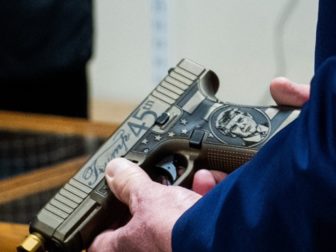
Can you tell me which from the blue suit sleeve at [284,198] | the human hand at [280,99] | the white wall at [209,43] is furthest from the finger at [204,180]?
the white wall at [209,43]

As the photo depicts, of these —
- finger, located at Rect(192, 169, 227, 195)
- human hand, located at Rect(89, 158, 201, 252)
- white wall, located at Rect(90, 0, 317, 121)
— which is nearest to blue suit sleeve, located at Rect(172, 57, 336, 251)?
human hand, located at Rect(89, 158, 201, 252)

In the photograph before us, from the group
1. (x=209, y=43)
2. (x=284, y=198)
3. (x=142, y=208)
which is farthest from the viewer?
(x=209, y=43)

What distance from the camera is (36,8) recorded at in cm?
113

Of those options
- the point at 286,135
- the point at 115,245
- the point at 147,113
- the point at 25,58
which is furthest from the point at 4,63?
the point at 286,135

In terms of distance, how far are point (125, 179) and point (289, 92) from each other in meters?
0.18

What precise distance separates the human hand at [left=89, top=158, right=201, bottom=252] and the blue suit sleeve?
0.11 feet

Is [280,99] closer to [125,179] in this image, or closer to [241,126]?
[241,126]

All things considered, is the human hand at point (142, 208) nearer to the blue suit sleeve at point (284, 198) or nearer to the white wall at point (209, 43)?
the blue suit sleeve at point (284, 198)

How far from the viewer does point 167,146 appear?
640mm

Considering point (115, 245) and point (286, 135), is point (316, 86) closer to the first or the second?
point (286, 135)

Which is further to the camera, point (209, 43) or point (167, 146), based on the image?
point (209, 43)

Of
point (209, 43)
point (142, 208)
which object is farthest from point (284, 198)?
point (209, 43)

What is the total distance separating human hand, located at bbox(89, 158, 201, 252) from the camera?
0.52m

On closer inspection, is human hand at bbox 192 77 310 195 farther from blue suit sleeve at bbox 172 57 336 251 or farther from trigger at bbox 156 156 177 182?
blue suit sleeve at bbox 172 57 336 251
